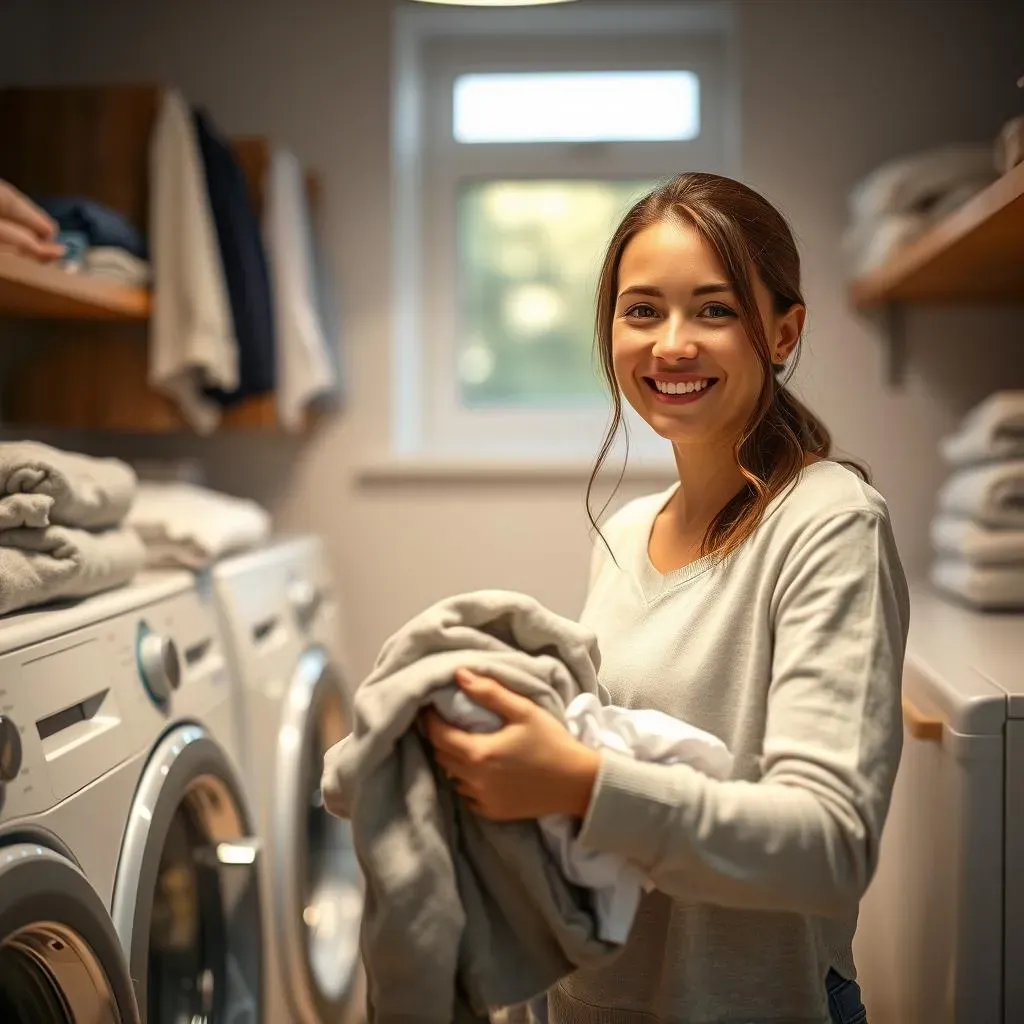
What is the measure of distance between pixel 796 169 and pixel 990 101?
37 centimetres

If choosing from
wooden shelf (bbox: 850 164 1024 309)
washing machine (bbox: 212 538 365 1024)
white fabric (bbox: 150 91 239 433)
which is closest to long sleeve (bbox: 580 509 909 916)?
wooden shelf (bbox: 850 164 1024 309)

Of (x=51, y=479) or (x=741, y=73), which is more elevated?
(x=741, y=73)

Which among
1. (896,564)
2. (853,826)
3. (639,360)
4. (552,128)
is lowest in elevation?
(853,826)

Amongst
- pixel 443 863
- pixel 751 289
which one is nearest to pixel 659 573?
pixel 751 289

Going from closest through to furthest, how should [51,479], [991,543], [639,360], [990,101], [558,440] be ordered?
1. [639,360]
2. [51,479]
3. [991,543]
4. [990,101]
5. [558,440]

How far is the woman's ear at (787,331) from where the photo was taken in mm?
992

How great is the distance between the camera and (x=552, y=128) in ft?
8.05

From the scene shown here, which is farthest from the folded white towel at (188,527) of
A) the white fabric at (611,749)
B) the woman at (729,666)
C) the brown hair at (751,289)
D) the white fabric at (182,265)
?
the white fabric at (611,749)

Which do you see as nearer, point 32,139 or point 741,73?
point 32,139

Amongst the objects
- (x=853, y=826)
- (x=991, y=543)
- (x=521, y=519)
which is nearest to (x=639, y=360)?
(x=853, y=826)

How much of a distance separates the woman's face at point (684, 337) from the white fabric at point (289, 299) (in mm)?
1220

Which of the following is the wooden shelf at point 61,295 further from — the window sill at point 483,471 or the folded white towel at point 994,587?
the folded white towel at point 994,587

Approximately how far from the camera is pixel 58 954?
1047 millimetres

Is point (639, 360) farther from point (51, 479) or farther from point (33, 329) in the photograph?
point (33, 329)
